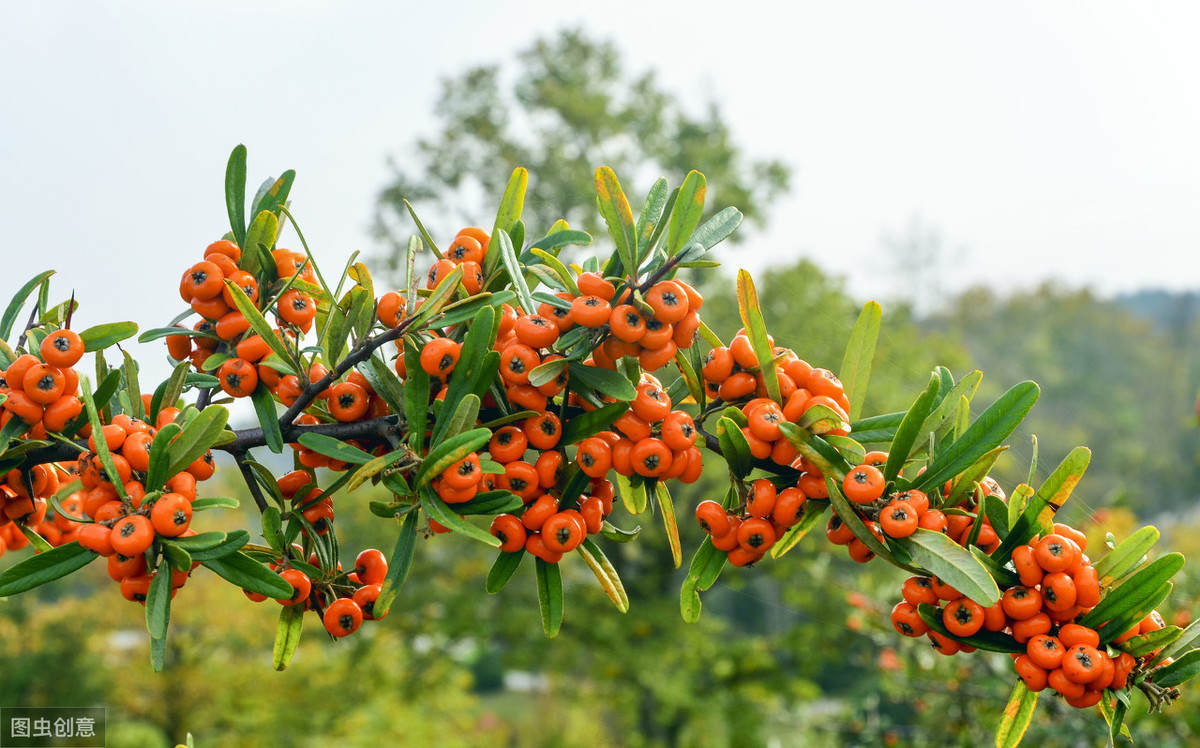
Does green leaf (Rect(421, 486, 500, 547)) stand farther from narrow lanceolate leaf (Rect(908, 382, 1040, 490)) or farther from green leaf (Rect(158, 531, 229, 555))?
narrow lanceolate leaf (Rect(908, 382, 1040, 490))

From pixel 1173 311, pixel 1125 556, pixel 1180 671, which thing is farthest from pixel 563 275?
pixel 1173 311

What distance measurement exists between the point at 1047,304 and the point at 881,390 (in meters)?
32.3

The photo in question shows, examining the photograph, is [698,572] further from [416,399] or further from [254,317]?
[254,317]

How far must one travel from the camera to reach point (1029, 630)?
1.06 meters

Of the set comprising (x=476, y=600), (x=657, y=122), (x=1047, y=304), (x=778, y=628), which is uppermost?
(x=1047, y=304)

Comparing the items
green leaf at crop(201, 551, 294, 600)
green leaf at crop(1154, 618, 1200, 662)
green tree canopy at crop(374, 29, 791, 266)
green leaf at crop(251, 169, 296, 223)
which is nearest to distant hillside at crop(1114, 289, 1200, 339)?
green tree canopy at crop(374, 29, 791, 266)

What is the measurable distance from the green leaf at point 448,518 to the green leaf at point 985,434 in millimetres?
576

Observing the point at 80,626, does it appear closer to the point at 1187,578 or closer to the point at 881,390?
the point at 881,390

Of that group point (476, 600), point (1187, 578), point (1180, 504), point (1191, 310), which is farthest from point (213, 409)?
point (1191, 310)

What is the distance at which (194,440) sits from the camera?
100 centimetres

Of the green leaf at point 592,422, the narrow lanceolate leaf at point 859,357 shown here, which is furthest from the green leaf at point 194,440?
the narrow lanceolate leaf at point 859,357

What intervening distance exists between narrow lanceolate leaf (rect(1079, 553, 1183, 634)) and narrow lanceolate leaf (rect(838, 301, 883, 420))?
1.31ft

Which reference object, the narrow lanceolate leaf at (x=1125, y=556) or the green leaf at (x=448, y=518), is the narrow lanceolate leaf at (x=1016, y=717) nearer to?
the narrow lanceolate leaf at (x=1125, y=556)

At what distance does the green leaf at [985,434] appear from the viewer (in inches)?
40.1
